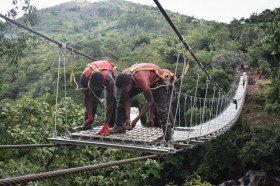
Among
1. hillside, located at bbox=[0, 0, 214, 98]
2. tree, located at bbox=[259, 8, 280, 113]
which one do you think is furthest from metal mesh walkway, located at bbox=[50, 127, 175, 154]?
tree, located at bbox=[259, 8, 280, 113]

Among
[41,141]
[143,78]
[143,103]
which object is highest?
[143,78]

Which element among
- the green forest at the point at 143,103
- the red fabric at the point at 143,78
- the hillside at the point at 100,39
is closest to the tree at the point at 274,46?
the green forest at the point at 143,103

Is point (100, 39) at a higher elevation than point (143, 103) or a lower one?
higher

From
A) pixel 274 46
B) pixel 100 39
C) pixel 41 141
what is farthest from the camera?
pixel 100 39

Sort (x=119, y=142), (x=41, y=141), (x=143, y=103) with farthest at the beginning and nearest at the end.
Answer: (x=143, y=103) < (x=41, y=141) < (x=119, y=142)

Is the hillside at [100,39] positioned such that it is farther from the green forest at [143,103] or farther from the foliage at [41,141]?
the foliage at [41,141]

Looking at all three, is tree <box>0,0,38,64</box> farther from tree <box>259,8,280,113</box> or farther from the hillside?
tree <box>259,8,280,113</box>

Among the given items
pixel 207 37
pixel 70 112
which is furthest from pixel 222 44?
pixel 70 112

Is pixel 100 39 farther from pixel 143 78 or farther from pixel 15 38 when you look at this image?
pixel 143 78

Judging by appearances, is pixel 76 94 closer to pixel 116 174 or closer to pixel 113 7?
pixel 116 174

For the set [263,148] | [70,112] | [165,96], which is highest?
[165,96]

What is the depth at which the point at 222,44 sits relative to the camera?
19.7 m

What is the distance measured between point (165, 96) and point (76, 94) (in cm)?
1178

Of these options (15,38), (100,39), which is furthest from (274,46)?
(100,39)
